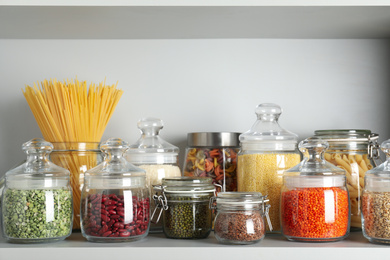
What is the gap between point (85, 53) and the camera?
1.31m

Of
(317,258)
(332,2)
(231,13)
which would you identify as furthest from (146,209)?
(332,2)

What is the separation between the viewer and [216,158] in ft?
3.74

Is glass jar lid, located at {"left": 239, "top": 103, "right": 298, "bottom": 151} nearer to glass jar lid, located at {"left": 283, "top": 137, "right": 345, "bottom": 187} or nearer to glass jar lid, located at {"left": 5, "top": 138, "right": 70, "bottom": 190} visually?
glass jar lid, located at {"left": 283, "top": 137, "right": 345, "bottom": 187}

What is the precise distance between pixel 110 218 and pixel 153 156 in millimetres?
215

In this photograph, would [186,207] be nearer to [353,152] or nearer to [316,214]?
[316,214]

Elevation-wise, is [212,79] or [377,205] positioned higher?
[212,79]

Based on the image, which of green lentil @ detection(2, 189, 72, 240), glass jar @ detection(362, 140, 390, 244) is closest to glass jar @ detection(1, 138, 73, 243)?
green lentil @ detection(2, 189, 72, 240)

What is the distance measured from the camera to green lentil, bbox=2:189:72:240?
93 cm

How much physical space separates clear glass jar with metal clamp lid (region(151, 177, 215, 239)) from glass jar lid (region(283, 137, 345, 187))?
173mm

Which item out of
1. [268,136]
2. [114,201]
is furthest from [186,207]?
[268,136]

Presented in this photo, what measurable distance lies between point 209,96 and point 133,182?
1.35 feet

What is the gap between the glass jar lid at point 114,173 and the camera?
970 mm

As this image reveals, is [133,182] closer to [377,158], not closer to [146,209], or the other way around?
[146,209]

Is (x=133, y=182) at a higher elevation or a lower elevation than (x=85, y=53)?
lower
